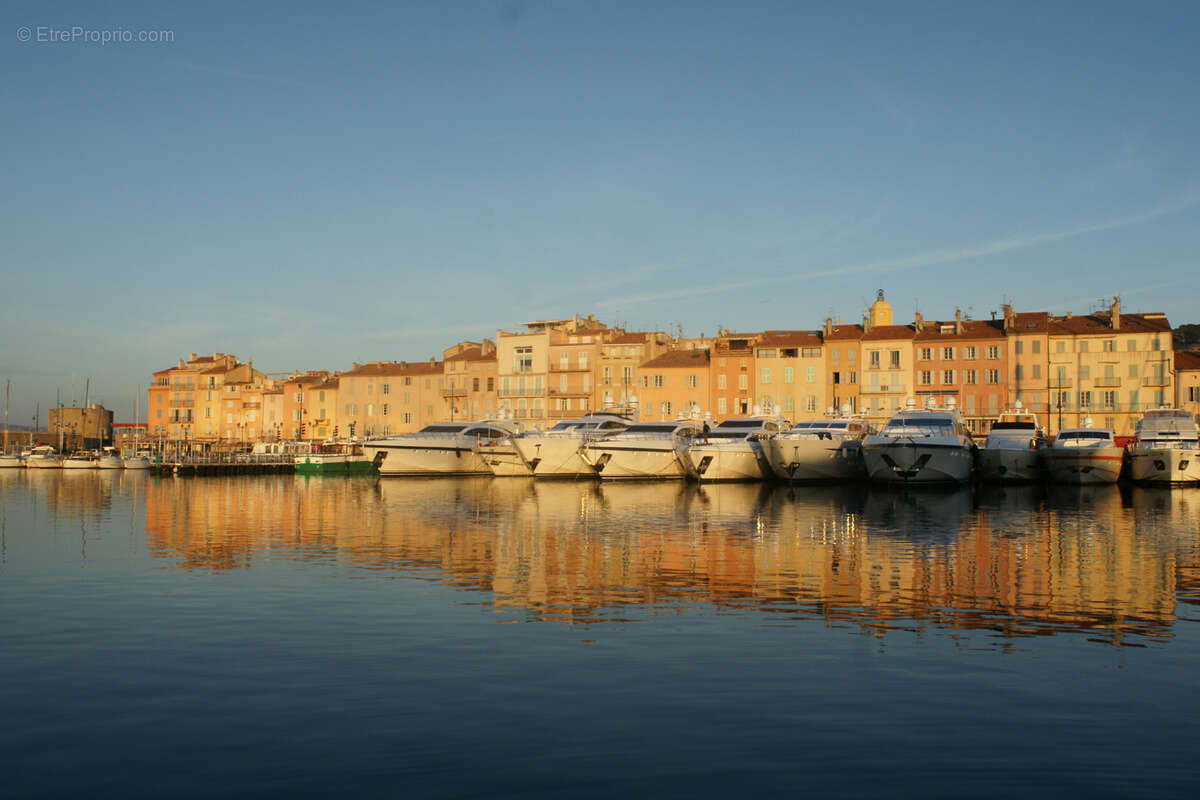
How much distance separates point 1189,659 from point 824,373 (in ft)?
218

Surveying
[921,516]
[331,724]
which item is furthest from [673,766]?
[921,516]

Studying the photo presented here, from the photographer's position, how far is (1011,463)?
4775cm

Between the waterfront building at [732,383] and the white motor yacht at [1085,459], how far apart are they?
103 ft

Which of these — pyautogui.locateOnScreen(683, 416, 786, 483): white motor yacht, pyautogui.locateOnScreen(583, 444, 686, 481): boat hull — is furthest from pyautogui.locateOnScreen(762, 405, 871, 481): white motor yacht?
pyautogui.locateOnScreen(583, 444, 686, 481): boat hull

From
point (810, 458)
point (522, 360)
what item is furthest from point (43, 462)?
point (810, 458)

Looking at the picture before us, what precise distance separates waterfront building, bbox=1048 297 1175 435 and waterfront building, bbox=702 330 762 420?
68.1 ft

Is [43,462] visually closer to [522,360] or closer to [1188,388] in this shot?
[522,360]

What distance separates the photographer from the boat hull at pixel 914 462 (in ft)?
140

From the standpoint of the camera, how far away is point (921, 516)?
96.7 feet

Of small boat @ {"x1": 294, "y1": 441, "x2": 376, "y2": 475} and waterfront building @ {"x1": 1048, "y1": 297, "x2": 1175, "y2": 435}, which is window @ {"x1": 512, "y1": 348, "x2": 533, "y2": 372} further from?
waterfront building @ {"x1": 1048, "y1": 297, "x2": 1175, "y2": 435}

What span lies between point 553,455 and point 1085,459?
968 inches

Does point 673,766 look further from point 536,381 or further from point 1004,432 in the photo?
point 536,381

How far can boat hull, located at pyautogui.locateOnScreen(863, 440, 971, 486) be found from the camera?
1674 inches

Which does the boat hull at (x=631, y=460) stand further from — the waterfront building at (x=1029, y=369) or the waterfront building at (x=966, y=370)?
the waterfront building at (x=1029, y=369)
